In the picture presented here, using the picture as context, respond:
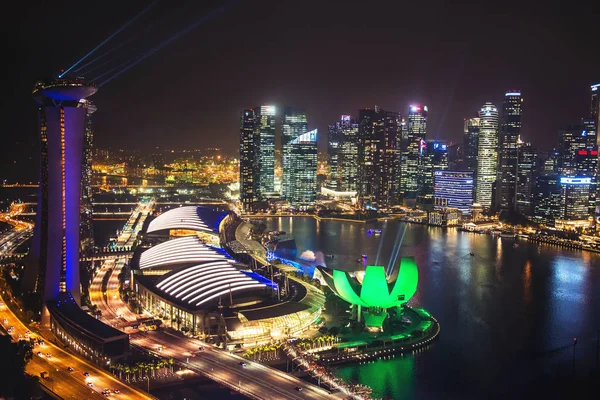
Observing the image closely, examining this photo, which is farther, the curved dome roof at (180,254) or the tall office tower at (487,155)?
the tall office tower at (487,155)

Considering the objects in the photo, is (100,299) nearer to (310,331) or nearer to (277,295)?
(277,295)

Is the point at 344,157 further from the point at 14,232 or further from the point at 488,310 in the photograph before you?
the point at 488,310

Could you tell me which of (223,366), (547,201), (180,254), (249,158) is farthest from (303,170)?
(223,366)

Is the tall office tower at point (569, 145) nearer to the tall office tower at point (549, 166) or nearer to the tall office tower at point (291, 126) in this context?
the tall office tower at point (549, 166)

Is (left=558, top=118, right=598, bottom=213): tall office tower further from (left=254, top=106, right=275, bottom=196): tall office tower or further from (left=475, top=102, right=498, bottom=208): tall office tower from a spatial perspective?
(left=254, top=106, right=275, bottom=196): tall office tower

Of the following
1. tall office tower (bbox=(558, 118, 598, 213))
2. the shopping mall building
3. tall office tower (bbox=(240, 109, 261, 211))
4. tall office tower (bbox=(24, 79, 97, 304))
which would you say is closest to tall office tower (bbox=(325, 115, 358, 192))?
tall office tower (bbox=(240, 109, 261, 211))

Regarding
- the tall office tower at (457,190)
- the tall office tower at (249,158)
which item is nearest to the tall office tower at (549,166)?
the tall office tower at (457,190)
